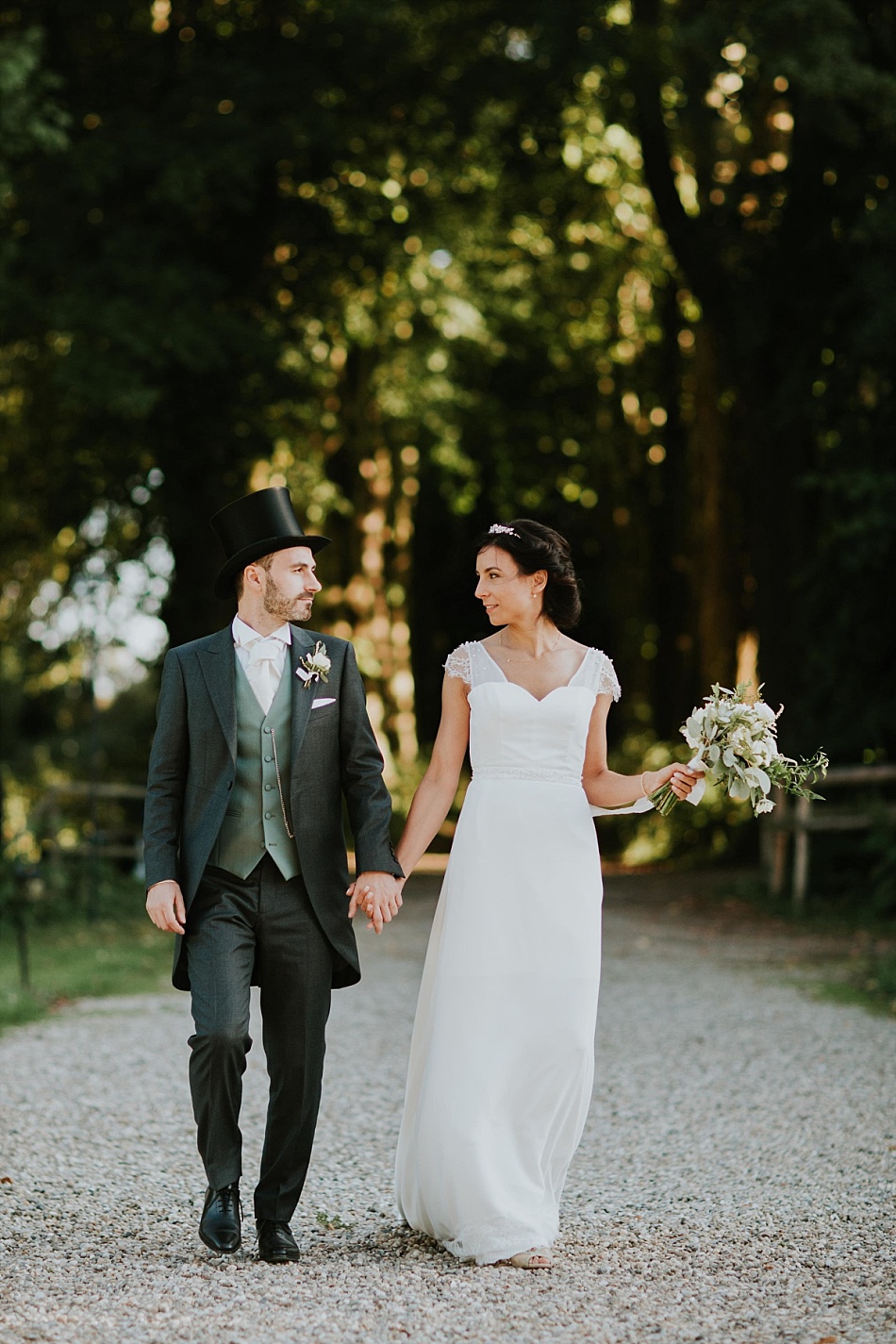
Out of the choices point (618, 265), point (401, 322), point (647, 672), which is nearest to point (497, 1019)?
point (401, 322)

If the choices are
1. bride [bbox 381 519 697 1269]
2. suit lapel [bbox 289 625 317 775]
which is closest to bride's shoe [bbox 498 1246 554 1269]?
bride [bbox 381 519 697 1269]

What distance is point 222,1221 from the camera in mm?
4309

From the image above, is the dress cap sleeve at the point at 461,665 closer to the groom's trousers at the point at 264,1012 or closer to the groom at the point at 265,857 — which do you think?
the groom at the point at 265,857

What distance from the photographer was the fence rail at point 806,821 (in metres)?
13.8

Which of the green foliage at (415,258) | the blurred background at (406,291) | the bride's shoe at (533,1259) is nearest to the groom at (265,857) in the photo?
the bride's shoe at (533,1259)

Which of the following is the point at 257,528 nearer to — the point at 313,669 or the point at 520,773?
the point at 313,669

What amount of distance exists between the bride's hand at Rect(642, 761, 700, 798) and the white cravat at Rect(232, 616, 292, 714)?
1107 millimetres

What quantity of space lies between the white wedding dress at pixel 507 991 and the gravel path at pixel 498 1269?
0.19m

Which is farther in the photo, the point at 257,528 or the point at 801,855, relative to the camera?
the point at 801,855

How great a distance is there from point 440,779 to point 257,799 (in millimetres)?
620

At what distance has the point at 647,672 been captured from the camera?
27.6 metres

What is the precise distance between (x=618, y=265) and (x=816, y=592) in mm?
10596

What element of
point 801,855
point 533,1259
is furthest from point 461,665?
point 801,855

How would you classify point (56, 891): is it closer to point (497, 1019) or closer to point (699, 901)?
point (699, 901)
